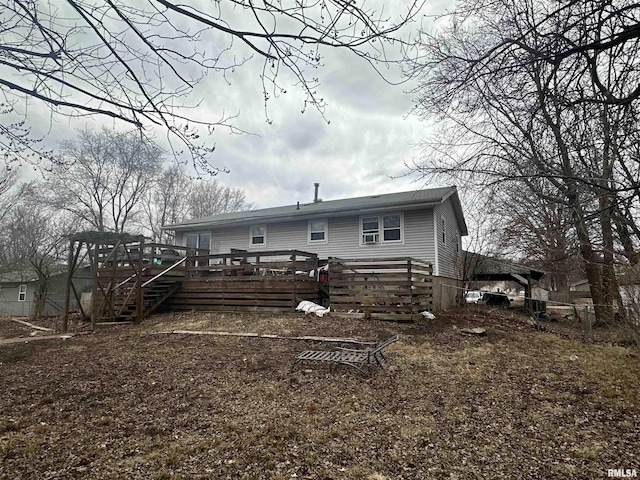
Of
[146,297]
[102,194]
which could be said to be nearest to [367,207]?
[146,297]

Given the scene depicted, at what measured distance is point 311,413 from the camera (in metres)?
4.04

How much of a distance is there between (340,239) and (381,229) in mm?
1701

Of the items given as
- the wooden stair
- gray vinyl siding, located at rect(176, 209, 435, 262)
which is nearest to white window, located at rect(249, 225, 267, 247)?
gray vinyl siding, located at rect(176, 209, 435, 262)

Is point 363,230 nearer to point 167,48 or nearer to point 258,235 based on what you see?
point 258,235

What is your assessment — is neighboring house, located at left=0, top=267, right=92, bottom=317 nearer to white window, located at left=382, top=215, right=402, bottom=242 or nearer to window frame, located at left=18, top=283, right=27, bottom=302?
window frame, located at left=18, top=283, right=27, bottom=302

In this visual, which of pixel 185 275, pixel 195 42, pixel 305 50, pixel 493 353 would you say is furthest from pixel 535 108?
pixel 185 275

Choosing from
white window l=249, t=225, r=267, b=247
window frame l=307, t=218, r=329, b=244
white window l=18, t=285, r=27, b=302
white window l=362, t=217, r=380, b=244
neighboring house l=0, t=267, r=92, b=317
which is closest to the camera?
white window l=362, t=217, r=380, b=244

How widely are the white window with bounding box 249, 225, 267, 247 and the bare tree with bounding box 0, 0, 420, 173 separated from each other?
42.4 ft

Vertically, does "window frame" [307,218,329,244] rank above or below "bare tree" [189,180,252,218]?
below

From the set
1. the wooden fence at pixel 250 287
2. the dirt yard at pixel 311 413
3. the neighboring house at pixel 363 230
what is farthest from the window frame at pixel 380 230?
the dirt yard at pixel 311 413

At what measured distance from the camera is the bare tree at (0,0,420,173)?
7.88 ft

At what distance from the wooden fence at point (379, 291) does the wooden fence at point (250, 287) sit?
110 cm

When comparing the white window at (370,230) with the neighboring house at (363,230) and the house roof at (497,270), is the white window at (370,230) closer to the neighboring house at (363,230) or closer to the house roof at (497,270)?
the neighboring house at (363,230)

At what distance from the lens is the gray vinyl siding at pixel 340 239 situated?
1298cm
